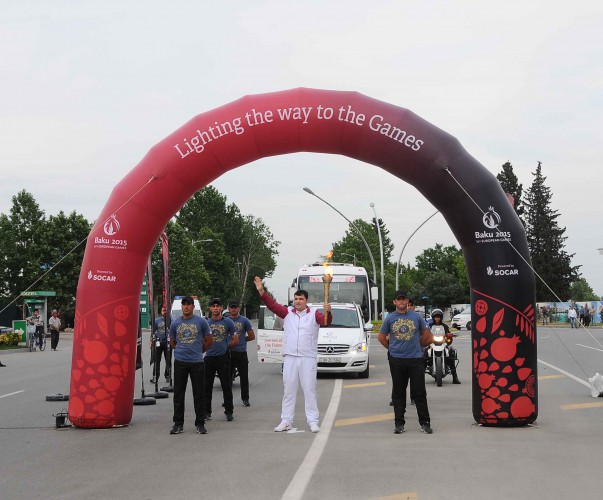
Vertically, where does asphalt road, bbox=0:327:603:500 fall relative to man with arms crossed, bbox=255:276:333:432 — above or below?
below

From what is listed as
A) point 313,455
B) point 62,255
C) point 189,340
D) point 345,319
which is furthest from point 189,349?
point 62,255

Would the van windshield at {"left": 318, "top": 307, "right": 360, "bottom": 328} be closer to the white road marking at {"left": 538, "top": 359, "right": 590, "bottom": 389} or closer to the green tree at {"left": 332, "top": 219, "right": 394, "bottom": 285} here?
the white road marking at {"left": 538, "top": 359, "right": 590, "bottom": 389}

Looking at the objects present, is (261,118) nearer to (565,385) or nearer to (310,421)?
(310,421)

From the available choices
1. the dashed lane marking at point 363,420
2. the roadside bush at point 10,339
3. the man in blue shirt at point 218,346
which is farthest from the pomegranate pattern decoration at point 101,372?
the roadside bush at point 10,339

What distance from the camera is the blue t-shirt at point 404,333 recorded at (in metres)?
11.6

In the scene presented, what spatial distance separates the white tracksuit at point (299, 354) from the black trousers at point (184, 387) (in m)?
1.08

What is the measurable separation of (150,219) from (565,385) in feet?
32.0

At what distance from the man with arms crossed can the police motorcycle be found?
632 centimetres

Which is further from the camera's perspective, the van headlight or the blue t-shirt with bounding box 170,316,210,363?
the van headlight

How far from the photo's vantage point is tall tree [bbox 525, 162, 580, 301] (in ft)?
332

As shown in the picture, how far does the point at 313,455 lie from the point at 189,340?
3.07m

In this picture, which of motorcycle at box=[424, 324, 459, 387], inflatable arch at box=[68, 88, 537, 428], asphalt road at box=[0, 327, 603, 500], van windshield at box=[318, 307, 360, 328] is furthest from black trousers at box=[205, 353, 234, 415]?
van windshield at box=[318, 307, 360, 328]

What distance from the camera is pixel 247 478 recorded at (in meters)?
7.98

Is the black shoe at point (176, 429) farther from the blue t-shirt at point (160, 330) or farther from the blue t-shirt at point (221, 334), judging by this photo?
the blue t-shirt at point (160, 330)
